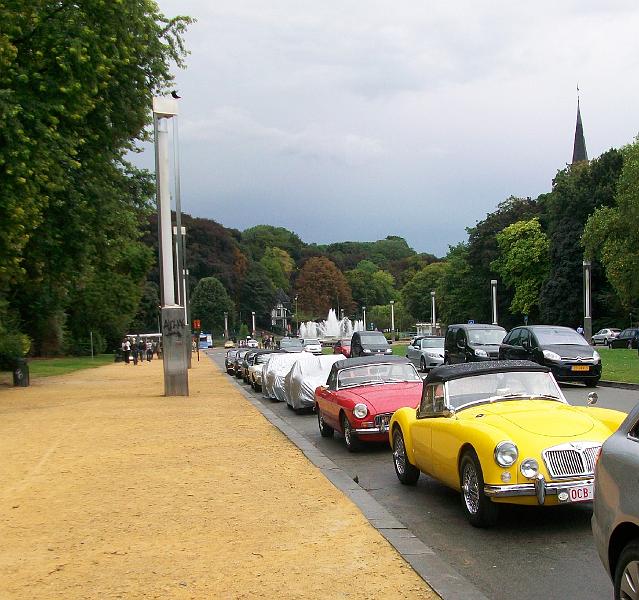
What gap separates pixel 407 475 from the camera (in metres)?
9.35

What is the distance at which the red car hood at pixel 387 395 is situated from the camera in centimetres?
1174

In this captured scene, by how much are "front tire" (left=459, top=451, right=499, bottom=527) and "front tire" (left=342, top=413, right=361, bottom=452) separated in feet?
14.4

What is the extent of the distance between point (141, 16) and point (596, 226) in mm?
34037

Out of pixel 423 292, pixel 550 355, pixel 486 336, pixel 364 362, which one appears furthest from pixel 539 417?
pixel 423 292

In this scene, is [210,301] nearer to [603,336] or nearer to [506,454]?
[603,336]

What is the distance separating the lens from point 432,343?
112 feet

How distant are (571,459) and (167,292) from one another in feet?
62.1

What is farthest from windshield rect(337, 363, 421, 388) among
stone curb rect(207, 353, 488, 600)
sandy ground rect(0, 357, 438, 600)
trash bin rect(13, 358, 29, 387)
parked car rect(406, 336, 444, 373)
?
trash bin rect(13, 358, 29, 387)

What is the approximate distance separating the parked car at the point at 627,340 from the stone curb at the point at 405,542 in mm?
48168

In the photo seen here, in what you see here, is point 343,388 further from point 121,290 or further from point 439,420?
point 121,290

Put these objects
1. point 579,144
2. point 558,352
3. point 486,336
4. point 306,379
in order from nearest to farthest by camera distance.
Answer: point 306,379 → point 558,352 → point 486,336 → point 579,144

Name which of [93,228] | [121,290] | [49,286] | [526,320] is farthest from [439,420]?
[526,320]

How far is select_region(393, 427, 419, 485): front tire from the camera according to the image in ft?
30.5

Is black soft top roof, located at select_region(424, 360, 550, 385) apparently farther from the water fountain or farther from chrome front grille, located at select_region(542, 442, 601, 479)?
the water fountain
